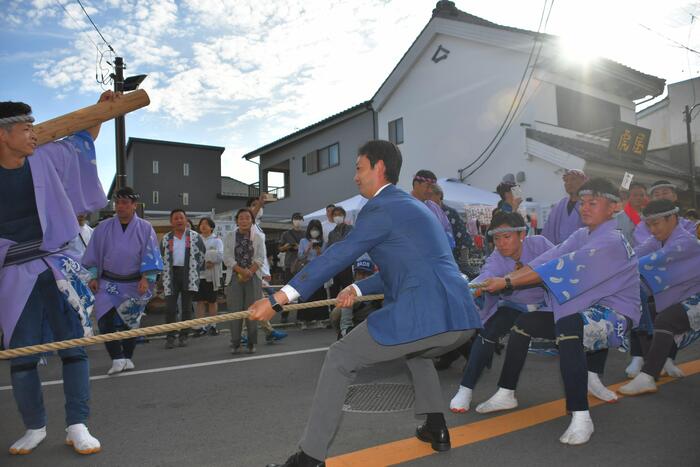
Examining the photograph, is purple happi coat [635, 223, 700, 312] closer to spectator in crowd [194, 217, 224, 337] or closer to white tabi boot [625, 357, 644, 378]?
white tabi boot [625, 357, 644, 378]

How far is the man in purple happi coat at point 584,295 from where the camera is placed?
3264 millimetres

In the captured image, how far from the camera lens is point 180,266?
7.36 m

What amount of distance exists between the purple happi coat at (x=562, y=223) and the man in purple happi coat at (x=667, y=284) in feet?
4.25

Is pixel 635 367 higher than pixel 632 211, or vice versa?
pixel 632 211

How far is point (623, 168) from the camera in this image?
15422 mm

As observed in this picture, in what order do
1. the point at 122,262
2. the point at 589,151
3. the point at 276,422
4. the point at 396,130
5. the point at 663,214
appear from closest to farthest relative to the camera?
the point at 276,422, the point at 663,214, the point at 122,262, the point at 589,151, the point at 396,130

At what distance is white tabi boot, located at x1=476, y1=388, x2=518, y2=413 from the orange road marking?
0.22 feet

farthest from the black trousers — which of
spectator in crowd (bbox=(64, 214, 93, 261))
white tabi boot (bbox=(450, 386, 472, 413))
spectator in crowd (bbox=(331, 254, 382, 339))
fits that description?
spectator in crowd (bbox=(64, 214, 93, 261))

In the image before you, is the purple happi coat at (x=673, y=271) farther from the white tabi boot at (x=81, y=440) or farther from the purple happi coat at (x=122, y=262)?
the purple happi coat at (x=122, y=262)

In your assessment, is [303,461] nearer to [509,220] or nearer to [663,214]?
[509,220]

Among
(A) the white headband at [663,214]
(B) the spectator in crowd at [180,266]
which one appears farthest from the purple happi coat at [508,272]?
(B) the spectator in crowd at [180,266]

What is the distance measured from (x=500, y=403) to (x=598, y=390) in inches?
33.2

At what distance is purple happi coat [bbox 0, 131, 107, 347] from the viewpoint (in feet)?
10.2

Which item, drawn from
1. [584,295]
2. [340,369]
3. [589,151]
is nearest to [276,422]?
[340,369]
